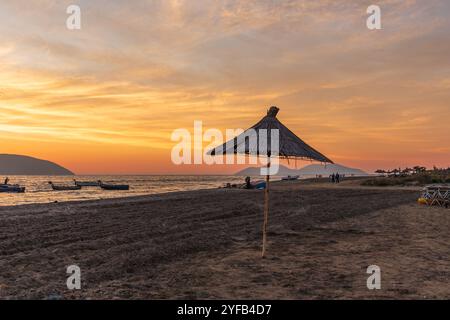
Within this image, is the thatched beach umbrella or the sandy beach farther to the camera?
the thatched beach umbrella

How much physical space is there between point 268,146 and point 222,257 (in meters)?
3.00

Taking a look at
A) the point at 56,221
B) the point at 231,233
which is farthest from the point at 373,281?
the point at 56,221

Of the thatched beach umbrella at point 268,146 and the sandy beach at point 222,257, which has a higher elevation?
the thatched beach umbrella at point 268,146

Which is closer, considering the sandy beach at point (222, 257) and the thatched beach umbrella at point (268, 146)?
the sandy beach at point (222, 257)

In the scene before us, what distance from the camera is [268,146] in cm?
920

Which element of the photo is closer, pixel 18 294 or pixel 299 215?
pixel 18 294

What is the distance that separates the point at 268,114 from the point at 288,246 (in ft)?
12.4

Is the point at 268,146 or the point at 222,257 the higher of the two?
the point at 268,146

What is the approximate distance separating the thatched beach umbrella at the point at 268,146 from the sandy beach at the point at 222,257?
5.39ft

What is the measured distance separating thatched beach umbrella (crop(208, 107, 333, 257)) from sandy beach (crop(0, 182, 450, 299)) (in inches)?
64.7

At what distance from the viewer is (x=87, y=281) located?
711cm

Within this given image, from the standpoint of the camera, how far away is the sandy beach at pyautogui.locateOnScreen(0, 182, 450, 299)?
6.59 metres

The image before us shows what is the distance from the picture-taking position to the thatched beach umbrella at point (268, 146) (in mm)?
9148

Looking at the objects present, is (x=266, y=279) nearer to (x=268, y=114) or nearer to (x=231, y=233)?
(x=268, y=114)
